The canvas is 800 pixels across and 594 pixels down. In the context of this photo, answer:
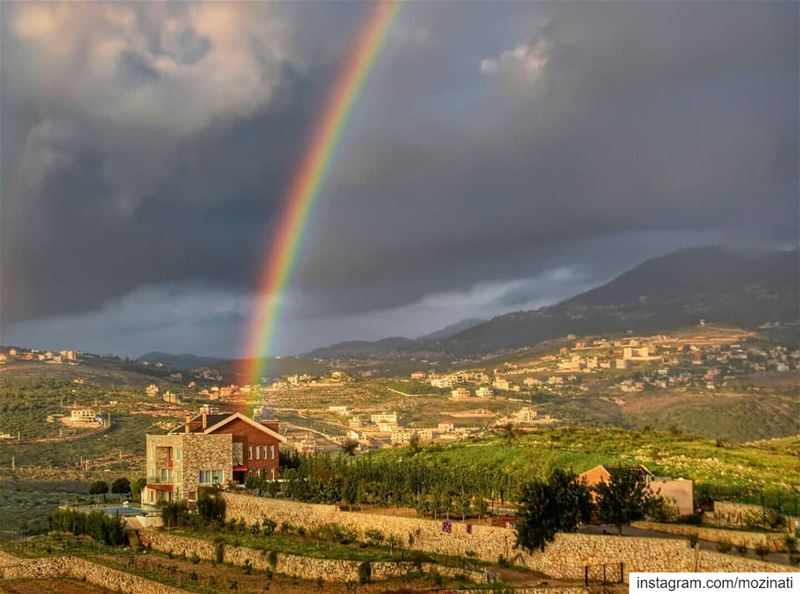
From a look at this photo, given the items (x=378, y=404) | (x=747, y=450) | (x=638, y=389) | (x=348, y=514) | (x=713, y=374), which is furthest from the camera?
(x=713, y=374)

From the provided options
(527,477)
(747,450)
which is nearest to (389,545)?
(527,477)

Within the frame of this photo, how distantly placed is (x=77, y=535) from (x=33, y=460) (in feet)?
151

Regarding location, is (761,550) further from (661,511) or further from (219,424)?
(219,424)

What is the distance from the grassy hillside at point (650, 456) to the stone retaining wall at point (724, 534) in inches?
Result: 446

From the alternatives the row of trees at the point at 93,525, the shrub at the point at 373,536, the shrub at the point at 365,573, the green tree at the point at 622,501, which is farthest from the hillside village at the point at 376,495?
the row of trees at the point at 93,525

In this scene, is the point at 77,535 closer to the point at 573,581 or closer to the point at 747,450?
the point at 573,581

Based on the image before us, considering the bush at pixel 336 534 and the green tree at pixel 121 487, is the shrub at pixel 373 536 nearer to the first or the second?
the bush at pixel 336 534

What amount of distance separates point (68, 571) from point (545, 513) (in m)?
20.6

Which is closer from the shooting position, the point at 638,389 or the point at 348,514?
the point at 348,514

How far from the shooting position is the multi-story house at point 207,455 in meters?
49.6

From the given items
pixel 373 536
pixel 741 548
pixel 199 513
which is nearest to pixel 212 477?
pixel 199 513

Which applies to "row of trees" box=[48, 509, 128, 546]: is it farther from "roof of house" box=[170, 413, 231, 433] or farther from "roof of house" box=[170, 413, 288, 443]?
"roof of house" box=[170, 413, 288, 443]

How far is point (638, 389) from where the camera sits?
153625 millimetres

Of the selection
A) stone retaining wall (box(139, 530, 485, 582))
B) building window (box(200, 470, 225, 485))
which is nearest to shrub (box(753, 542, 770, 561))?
stone retaining wall (box(139, 530, 485, 582))
